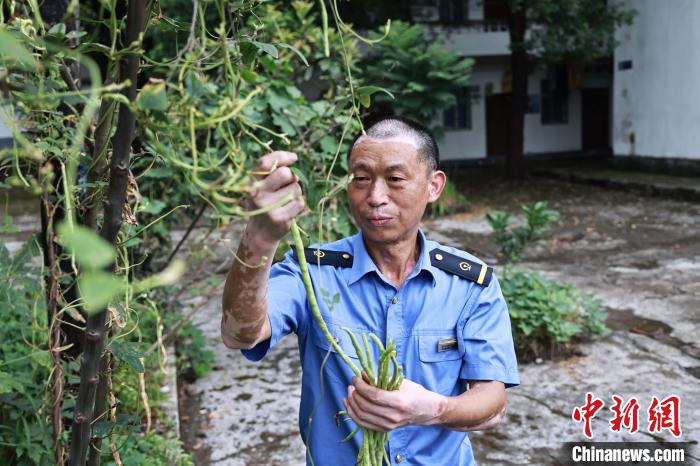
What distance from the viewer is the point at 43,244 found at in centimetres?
201

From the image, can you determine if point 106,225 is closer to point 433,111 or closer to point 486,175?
point 433,111

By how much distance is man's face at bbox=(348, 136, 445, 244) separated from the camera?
1.75m

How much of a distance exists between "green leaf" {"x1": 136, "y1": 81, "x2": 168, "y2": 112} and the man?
883 millimetres

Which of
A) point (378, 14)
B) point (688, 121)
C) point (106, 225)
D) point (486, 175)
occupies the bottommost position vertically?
point (486, 175)

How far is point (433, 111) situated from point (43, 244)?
31.7ft

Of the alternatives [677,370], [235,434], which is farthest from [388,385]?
[677,370]

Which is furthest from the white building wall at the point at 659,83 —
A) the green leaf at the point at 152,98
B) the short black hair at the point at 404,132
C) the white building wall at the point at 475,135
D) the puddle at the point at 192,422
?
the green leaf at the point at 152,98

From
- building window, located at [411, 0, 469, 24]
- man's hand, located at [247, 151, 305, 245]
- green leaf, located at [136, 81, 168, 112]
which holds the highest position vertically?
building window, located at [411, 0, 469, 24]

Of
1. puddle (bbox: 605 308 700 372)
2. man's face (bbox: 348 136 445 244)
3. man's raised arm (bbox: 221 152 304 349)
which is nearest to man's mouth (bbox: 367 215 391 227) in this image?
man's face (bbox: 348 136 445 244)

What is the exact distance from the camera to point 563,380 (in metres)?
3.97

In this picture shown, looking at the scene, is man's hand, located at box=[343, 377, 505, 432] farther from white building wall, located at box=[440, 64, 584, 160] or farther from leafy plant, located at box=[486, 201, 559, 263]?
white building wall, located at box=[440, 64, 584, 160]

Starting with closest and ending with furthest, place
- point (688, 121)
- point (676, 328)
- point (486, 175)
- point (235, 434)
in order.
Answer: point (235, 434), point (676, 328), point (688, 121), point (486, 175)

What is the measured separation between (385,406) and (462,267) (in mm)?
600

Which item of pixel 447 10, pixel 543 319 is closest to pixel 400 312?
pixel 543 319
